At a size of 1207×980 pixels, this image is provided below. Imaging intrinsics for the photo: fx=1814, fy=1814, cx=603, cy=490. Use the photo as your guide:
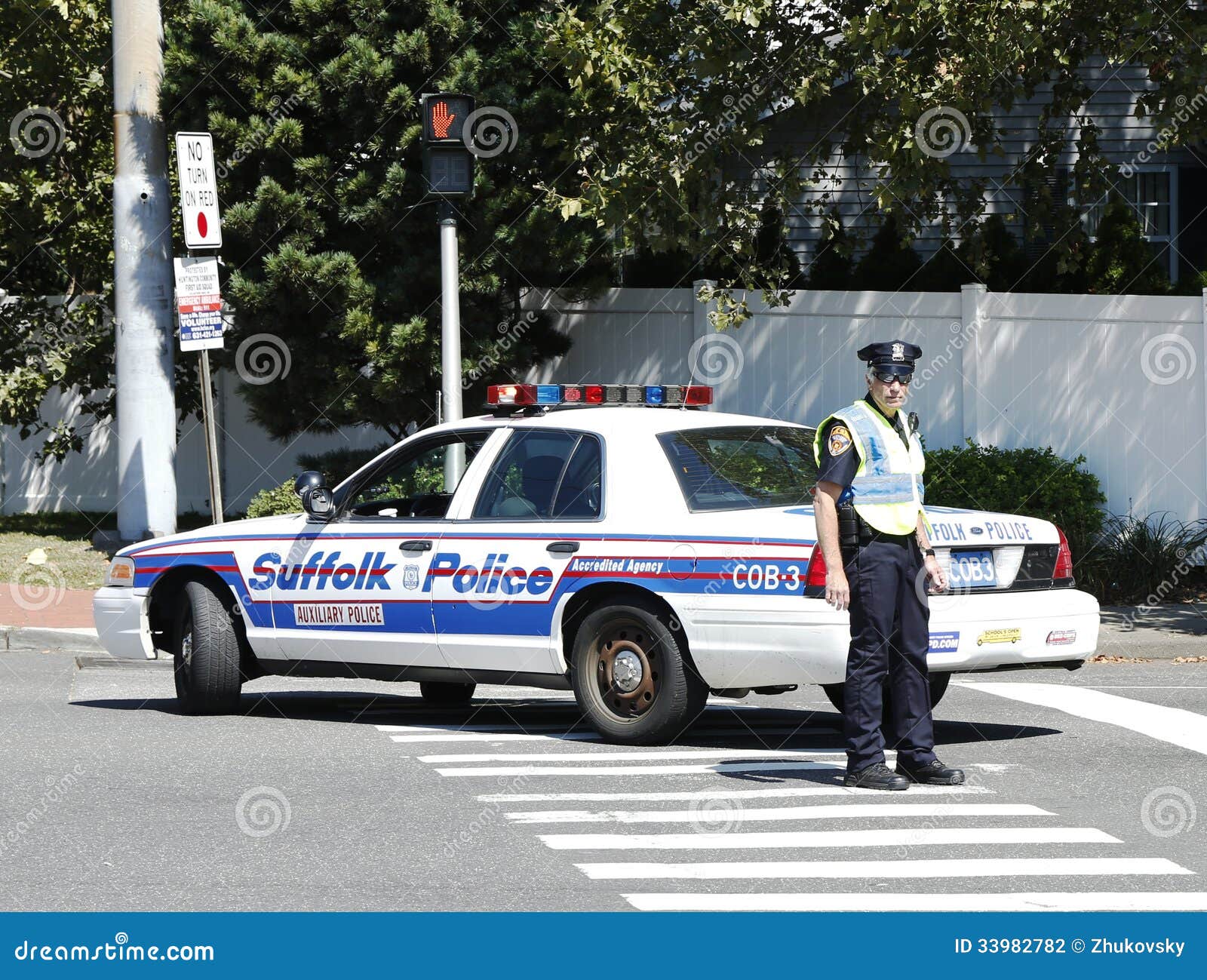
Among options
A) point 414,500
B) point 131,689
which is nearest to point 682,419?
point 414,500

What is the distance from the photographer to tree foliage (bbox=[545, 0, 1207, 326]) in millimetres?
14156

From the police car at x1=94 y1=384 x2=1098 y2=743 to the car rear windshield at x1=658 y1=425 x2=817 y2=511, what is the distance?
1cm

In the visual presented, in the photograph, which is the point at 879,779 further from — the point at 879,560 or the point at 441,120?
the point at 441,120

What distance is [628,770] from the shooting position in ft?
26.7

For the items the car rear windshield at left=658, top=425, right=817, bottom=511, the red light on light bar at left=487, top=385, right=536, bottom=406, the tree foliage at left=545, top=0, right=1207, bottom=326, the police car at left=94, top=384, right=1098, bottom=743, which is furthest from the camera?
the tree foliage at left=545, top=0, right=1207, bottom=326

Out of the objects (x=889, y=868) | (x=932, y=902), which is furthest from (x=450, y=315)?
(x=932, y=902)

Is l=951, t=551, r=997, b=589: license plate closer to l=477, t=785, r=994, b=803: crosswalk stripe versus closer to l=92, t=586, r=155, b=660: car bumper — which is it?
l=477, t=785, r=994, b=803: crosswalk stripe

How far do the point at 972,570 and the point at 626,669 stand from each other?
1680mm

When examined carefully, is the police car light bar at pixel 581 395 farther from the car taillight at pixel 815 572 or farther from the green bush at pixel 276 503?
the green bush at pixel 276 503

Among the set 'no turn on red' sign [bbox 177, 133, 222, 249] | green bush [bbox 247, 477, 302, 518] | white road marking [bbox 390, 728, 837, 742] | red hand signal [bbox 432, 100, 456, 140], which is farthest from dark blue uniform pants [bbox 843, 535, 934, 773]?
green bush [bbox 247, 477, 302, 518]

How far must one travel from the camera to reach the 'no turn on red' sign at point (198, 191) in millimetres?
13930

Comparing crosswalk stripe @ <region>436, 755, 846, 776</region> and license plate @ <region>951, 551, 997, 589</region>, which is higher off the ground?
license plate @ <region>951, 551, 997, 589</region>

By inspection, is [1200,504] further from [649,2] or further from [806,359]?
[649,2]

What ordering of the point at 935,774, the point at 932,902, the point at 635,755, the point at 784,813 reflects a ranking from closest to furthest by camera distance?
1. the point at 932,902
2. the point at 784,813
3. the point at 935,774
4. the point at 635,755
